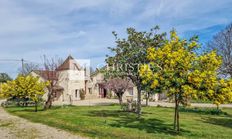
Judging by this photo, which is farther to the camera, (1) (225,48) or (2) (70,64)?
(2) (70,64)

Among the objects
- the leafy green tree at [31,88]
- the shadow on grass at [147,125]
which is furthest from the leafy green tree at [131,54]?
the leafy green tree at [31,88]

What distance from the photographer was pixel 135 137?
413 inches

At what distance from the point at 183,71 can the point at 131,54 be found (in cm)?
623

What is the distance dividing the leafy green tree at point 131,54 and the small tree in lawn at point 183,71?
5089mm

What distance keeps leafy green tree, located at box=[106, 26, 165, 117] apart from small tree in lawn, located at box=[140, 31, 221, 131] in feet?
16.7

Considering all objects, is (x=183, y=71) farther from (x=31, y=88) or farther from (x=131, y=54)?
(x=31, y=88)

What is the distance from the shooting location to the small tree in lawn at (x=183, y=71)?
11.4 m

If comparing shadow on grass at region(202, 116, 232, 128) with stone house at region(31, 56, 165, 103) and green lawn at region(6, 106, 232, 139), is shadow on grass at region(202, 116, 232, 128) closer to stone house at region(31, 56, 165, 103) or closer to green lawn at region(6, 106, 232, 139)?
green lawn at region(6, 106, 232, 139)

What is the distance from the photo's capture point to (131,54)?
17.5 m

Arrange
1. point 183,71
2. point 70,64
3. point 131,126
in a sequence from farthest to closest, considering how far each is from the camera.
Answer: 1. point 70,64
2. point 131,126
3. point 183,71

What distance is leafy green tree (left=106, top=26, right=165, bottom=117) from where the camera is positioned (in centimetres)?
1756

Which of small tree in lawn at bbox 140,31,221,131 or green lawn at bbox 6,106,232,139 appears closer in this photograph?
small tree in lawn at bbox 140,31,221,131

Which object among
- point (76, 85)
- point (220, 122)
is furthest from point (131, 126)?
point (76, 85)

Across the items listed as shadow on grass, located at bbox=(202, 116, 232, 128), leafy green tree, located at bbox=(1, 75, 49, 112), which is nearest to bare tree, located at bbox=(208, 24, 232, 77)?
shadow on grass, located at bbox=(202, 116, 232, 128)
